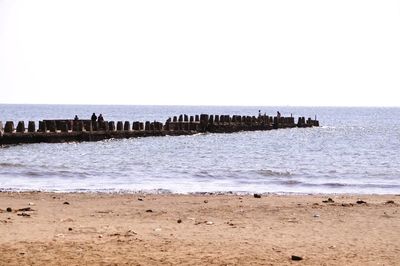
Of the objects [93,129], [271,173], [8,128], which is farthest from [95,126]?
[271,173]

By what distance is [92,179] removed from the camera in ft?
77.6

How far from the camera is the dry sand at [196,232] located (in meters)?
9.51

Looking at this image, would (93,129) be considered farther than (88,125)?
No

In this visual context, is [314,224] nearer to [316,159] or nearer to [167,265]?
[167,265]

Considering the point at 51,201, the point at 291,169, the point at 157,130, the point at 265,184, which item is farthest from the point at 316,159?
the point at 51,201

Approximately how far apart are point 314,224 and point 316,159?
24.8 m

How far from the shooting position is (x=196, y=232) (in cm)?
1144

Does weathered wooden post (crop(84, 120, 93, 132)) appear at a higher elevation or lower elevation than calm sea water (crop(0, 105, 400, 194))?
higher

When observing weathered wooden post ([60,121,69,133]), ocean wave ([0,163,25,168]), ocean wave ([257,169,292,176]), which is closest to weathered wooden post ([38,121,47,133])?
weathered wooden post ([60,121,69,133])

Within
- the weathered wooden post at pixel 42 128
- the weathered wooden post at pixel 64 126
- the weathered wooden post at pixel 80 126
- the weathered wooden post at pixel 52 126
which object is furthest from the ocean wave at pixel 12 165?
the weathered wooden post at pixel 80 126

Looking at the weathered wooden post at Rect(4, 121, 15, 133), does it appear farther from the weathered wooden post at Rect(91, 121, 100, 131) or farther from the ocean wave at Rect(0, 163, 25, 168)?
the ocean wave at Rect(0, 163, 25, 168)

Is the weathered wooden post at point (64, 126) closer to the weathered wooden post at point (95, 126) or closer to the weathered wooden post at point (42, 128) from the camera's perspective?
the weathered wooden post at point (42, 128)

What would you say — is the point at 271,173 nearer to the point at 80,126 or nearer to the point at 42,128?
the point at 42,128

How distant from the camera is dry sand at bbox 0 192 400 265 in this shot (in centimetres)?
951
